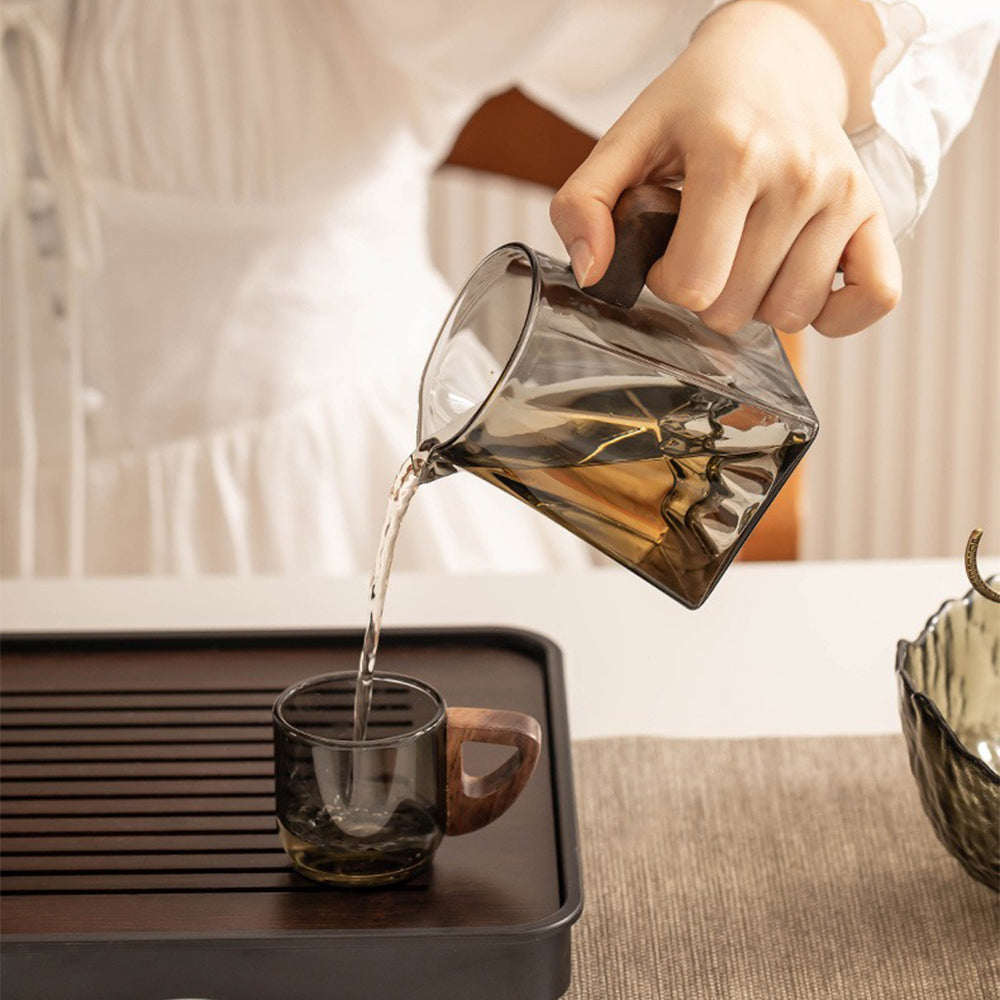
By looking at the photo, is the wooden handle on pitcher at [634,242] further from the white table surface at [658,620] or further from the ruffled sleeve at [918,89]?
the white table surface at [658,620]

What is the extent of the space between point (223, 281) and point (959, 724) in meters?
0.75

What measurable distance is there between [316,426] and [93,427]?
19 centimetres

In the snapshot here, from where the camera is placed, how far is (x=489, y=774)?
59 cm

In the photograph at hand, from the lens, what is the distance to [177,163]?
3.85ft

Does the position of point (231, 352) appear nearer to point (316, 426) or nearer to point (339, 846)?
point (316, 426)

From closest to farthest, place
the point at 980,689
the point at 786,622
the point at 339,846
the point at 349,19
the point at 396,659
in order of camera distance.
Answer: the point at 339,846 → the point at 980,689 → the point at 396,659 → the point at 786,622 → the point at 349,19

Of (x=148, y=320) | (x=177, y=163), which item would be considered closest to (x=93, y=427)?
(x=148, y=320)

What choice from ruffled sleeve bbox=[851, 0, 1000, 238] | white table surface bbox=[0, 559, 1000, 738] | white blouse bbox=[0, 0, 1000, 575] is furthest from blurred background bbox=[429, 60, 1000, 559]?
ruffled sleeve bbox=[851, 0, 1000, 238]

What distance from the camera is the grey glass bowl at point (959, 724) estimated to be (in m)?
0.55

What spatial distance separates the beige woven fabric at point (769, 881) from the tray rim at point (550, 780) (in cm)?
4

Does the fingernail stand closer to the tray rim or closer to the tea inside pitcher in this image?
the tea inside pitcher

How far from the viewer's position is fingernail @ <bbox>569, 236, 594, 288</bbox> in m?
0.51

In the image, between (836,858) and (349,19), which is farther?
(349,19)

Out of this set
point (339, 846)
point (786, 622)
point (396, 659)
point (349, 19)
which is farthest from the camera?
point (349, 19)
